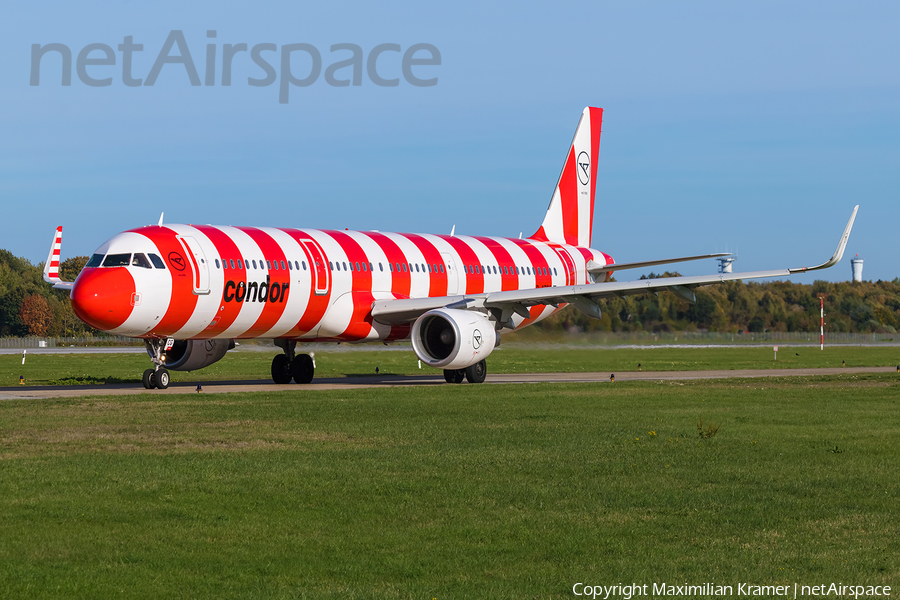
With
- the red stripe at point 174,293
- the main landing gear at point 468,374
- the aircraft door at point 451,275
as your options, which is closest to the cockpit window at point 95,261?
the red stripe at point 174,293

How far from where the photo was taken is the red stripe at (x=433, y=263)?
3288 centimetres

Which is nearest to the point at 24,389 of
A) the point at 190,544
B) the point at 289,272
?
the point at 289,272

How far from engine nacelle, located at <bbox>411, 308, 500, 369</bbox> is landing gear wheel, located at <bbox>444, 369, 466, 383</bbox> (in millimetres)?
1350

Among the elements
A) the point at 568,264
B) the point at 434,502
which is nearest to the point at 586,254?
the point at 568,264

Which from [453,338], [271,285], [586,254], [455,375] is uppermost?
[586,254]

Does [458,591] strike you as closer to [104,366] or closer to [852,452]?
[852,452]

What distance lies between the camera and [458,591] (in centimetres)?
733

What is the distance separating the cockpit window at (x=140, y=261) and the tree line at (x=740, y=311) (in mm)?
16646

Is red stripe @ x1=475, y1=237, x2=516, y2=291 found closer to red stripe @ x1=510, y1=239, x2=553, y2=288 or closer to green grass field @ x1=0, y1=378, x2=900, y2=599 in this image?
red stripe @ x1=510, y1=239, x2=553, y2=288

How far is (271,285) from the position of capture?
90.0 ft

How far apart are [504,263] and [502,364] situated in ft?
36.4

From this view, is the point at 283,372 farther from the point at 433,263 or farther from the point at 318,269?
the point at 433,263

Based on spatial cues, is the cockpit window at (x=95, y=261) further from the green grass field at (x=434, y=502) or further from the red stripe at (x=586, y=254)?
the red stripe at (x=586, y=254)

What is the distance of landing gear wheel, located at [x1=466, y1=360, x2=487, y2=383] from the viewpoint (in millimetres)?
30578
